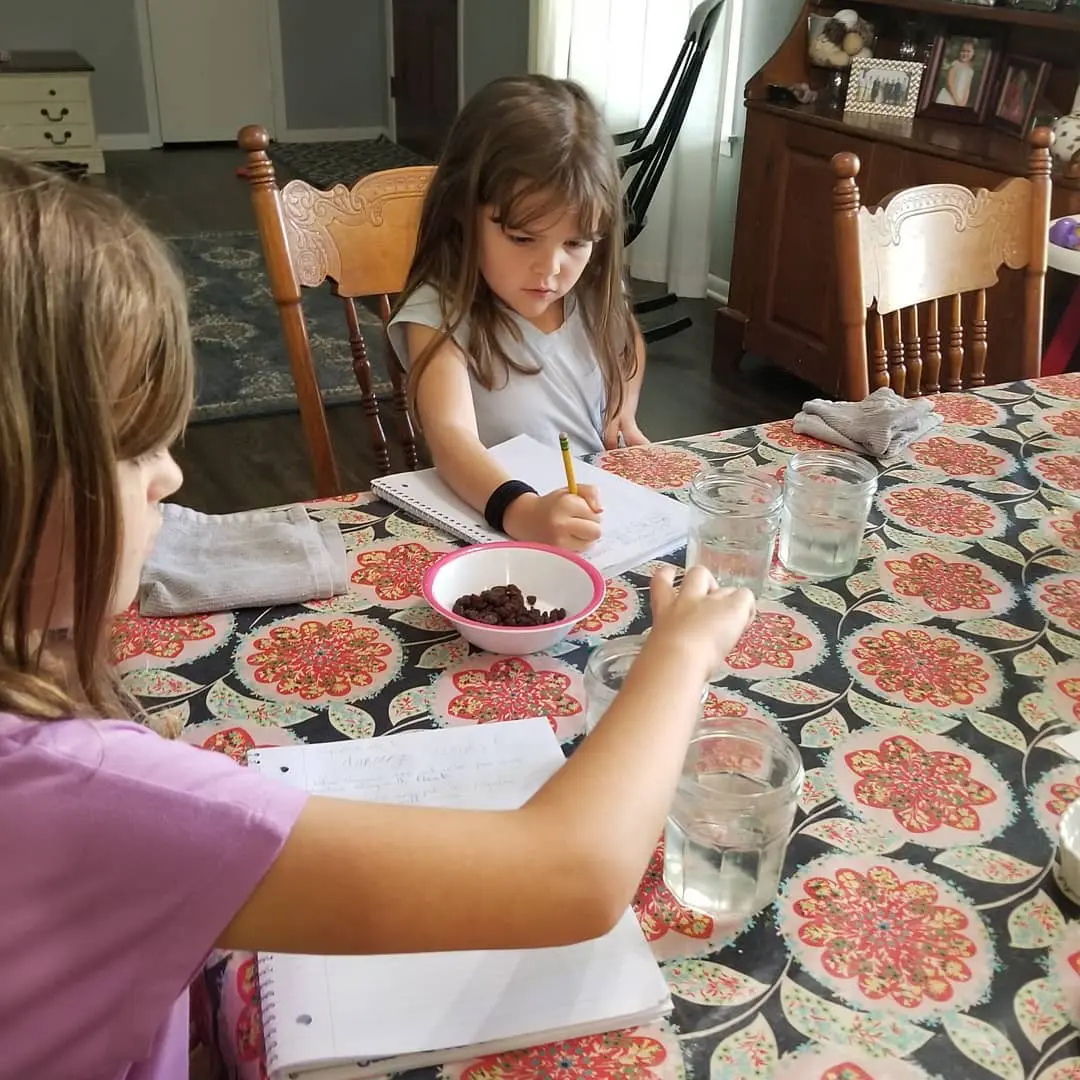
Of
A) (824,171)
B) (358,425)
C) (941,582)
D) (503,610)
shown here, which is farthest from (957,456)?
(358,425)

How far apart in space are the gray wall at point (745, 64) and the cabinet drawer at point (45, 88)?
3355mm

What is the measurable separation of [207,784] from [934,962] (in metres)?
0.41

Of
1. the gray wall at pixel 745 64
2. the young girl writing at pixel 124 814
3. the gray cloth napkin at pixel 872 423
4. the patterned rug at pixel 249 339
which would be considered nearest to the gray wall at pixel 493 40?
the gray wall at pixel 745 64

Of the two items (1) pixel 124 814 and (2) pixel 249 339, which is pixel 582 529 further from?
(2) pixel 249 339

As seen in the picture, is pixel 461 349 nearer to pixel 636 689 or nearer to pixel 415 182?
pixel 415 182

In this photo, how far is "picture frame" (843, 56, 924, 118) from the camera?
2924mm

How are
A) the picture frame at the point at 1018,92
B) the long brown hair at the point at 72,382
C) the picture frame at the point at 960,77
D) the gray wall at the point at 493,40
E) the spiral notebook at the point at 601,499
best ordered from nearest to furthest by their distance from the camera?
1. the long brown hair at the point at 72,382
2. the spiral notebook at the point at 601,499
3. the picture frame at the point at 1018,92
4. the picture frame at the point at 960,77
5. the gray wall at the point at 493,40

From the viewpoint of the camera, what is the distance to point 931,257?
63.1 inches

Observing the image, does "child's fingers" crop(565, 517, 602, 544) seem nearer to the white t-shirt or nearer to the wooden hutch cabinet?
the white t-shirt

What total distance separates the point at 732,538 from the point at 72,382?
0.64 meters

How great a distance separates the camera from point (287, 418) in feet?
10.6

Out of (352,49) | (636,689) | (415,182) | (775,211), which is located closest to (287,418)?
(775,211)

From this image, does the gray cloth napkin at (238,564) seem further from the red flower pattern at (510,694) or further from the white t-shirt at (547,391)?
the white t-shirt at (547,391)

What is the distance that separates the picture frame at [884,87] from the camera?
2.92m
